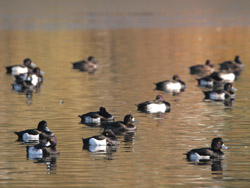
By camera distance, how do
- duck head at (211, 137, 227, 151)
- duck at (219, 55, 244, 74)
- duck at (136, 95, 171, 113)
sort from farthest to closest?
1. duck at (219, 55, 244, 74)
2. duck at (136, 95, 171, 113)
3. duck head at (211, 137, 227, 151)

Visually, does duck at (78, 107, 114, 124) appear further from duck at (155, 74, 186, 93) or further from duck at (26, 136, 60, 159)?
duck at (155, 74, 186, 93)

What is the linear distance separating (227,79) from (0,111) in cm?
1693

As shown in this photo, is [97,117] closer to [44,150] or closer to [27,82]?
[44,150]

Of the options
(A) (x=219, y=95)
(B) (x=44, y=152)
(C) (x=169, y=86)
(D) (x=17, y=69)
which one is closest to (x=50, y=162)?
(B) (x=44, y=152)

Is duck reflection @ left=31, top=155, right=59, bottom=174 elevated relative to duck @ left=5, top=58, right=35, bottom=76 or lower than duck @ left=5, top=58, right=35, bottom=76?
lower

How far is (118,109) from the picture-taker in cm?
2953

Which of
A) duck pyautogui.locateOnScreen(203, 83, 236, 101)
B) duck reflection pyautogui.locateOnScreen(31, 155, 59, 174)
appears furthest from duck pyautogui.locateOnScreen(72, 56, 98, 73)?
duck reflection pyautogui.locateOnScreen(31, 155, 59, 174)

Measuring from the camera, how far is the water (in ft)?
59.9

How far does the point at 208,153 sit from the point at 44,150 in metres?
5.12

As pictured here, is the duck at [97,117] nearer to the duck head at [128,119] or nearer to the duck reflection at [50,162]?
the duck head at [128,119]

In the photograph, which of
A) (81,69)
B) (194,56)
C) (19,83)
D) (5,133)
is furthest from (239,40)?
(5,133)

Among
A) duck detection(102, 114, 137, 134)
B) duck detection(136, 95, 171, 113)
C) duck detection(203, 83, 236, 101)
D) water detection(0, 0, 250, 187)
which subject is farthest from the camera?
duck detection(203, 83, 236, 101)

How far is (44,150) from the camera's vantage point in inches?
810

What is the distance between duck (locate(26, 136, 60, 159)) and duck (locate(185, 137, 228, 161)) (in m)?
4.16
